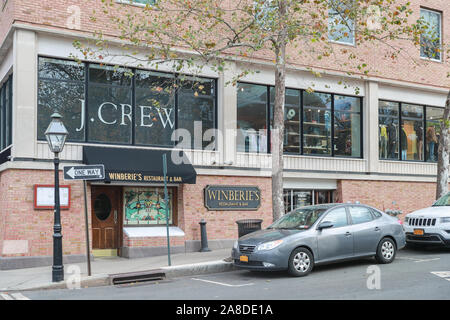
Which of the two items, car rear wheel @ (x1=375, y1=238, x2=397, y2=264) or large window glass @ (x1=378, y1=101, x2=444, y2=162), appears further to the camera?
large window glass @ (x1=378, y1=101, x2=444, y2=162)

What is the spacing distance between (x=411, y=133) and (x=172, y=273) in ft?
44.0

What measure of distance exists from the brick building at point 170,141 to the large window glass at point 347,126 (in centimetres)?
5

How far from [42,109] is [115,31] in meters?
3.09

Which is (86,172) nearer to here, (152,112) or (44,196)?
(44,196)

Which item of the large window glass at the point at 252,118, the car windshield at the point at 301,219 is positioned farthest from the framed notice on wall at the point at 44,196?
the large window glass at the point at 252,118

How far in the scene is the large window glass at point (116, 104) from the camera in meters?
14.2

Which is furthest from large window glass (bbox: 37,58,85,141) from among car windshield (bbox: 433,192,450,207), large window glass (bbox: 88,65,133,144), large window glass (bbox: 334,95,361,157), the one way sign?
car windshield (bbox: 433,192,450,207)

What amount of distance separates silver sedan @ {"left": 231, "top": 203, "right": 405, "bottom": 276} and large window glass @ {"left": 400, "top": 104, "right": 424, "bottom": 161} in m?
9.18

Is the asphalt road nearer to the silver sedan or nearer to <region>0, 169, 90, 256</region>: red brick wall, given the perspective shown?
the silver sedan

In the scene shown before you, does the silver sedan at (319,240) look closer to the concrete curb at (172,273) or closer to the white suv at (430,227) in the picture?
the concrete curb at (172,273)

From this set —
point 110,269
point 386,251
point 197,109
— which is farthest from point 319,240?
point 197,109

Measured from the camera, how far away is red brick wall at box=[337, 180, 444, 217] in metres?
18.9

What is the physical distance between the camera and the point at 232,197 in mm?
16391
